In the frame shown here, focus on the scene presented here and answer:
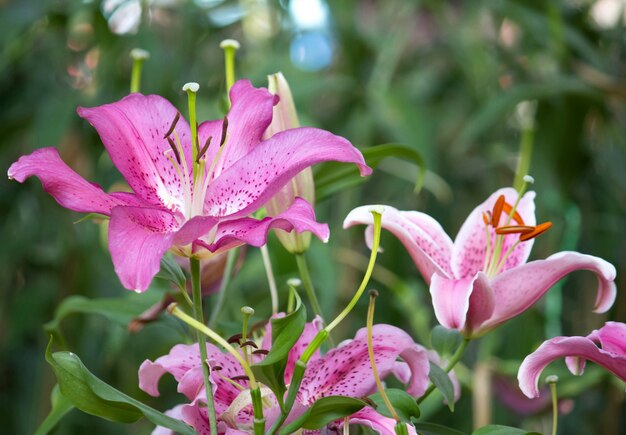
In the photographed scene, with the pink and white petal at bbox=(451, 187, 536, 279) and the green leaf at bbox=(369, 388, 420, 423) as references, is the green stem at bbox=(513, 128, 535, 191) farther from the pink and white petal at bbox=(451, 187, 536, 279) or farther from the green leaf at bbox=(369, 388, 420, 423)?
the green leaf at bbox=(369, 388, 420, 423)

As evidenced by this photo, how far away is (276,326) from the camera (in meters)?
0.26

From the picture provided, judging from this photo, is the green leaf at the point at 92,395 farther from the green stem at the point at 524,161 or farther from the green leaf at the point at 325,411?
the green stem at the point at 524,161

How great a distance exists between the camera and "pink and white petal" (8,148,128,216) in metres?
0.28

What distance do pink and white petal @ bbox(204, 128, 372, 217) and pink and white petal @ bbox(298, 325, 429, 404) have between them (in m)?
0.05

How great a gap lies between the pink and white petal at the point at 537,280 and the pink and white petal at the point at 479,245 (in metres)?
0.02

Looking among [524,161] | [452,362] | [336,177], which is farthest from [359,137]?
[452,362]

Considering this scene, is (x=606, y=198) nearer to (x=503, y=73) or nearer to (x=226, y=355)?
(x=503, y=73)

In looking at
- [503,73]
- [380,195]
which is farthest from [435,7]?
[380,195]

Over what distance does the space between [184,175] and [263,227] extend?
54 mm

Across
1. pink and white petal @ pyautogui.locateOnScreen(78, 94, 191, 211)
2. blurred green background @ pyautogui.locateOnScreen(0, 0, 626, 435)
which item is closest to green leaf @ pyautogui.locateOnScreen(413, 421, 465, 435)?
pink and white petal @ pyautogui.locateOnScreen(78, 94, 191, 211)

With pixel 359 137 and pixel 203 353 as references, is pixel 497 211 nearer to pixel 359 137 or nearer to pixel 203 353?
pixel 203 353

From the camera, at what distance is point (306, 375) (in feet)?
1.00

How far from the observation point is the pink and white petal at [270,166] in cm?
28

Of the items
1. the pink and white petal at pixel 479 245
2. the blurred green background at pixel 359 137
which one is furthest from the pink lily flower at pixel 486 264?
the blurred green background at pixel 359 137
